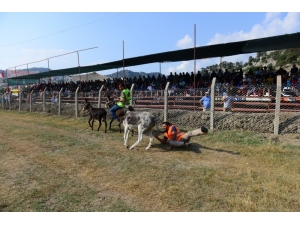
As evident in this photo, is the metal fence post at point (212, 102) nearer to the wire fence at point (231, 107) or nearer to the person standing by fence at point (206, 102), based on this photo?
the wire fence at point (231, 107)

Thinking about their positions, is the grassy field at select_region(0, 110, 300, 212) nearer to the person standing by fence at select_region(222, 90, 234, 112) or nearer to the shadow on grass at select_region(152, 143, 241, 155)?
the shadow on grass at select_region(152, 143, 241, 155)

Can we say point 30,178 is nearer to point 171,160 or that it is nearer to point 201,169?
point 171,160

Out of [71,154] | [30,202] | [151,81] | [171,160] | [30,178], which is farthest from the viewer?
[151,81]

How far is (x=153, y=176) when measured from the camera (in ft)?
17.1

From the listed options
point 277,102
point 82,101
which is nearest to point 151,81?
point 82,101

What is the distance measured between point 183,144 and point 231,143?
1.65 metres

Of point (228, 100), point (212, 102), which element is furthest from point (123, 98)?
point (228, 100)

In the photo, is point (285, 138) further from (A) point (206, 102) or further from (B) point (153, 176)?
(B) point (153, 176)

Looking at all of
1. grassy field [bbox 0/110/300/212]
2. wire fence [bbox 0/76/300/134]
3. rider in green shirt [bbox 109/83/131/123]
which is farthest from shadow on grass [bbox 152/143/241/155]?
rider in green shirt [bbox 109/83/131/123]

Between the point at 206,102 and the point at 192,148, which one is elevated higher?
the point at 206,102

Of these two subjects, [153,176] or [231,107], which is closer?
[153,176]

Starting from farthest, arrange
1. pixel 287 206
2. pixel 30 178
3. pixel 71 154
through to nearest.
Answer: pixel 71 154 < pixel 30 178 < pixel 287 206

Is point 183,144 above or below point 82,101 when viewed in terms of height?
below

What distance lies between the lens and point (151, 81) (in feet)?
65.5
